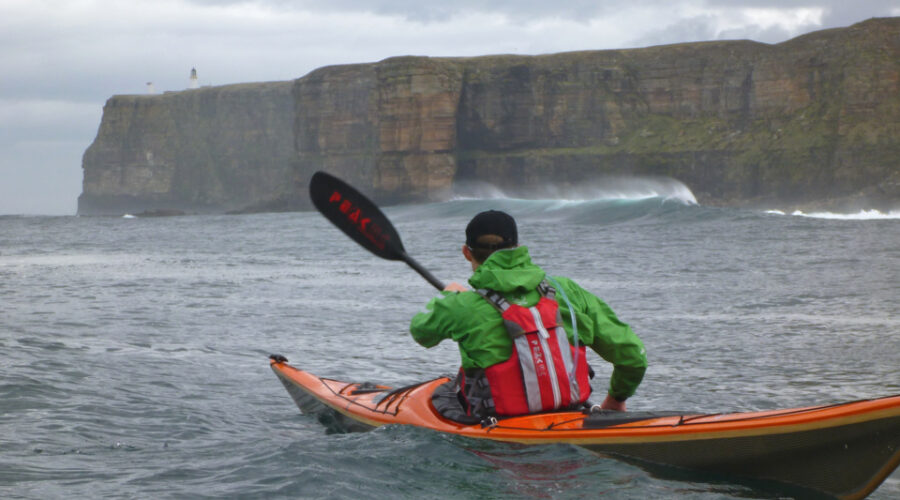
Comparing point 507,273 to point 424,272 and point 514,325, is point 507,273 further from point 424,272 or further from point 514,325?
point 424,272

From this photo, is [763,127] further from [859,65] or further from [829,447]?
[829,447]

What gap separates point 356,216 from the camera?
6609 mm

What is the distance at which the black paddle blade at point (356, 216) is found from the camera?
6.54 metres

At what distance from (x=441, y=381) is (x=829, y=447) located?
2.14 meters

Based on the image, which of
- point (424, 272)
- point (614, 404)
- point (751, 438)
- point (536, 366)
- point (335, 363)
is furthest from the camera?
point (335, 363)

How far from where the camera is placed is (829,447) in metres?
4.05

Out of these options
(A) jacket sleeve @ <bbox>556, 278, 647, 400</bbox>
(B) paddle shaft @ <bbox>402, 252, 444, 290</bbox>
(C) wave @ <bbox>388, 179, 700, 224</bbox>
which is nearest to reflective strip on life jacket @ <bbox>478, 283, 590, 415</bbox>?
(A) jacket sleeve @ <bbox>556, 278, 647, 400</bbox>

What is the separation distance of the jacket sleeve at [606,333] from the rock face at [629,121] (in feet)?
179

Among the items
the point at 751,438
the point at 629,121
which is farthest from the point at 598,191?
the point at 751,438

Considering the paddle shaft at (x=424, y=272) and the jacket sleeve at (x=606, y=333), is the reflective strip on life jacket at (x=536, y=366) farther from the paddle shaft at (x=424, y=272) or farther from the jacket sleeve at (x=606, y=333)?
the paddle shaft at (x=424, y=272)

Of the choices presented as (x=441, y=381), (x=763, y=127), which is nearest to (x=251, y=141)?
(x=763, y=127)

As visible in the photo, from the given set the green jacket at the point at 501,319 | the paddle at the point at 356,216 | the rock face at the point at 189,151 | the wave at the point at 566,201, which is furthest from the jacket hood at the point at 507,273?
the rock face at the point at 189,151

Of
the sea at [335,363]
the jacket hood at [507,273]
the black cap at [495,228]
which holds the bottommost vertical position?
the sea at [335,363]

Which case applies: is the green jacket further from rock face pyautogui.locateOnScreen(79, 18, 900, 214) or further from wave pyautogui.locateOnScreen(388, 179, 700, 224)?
rock face pyautogui.locateOnScreen(79, 18, 900, 214)
